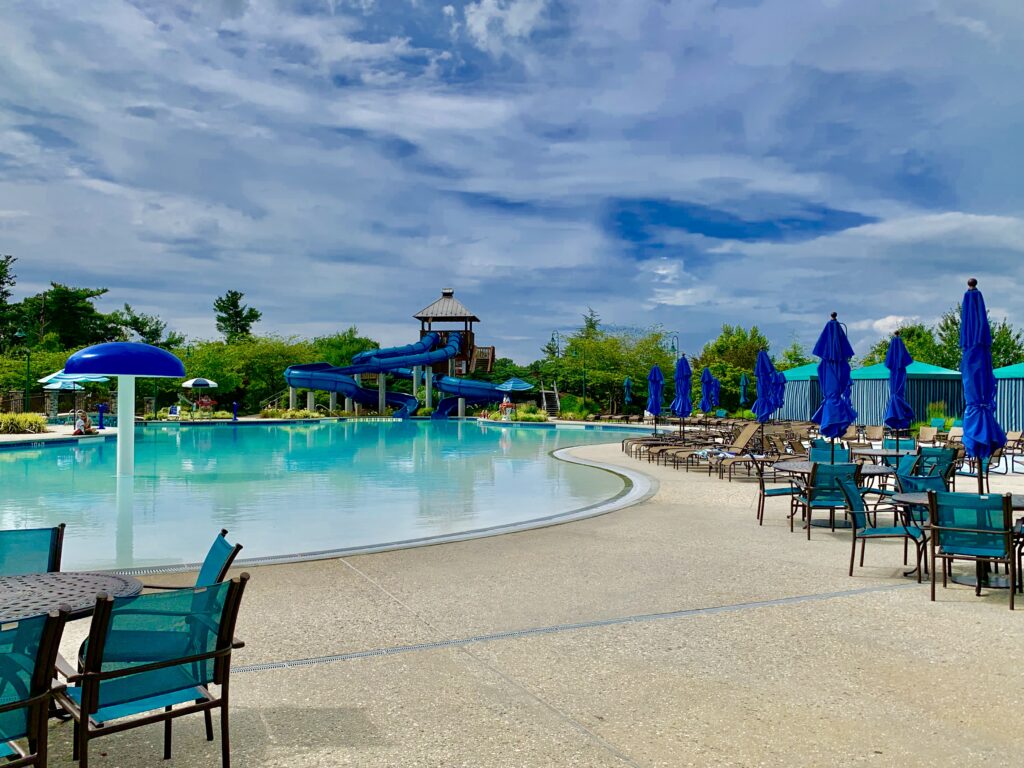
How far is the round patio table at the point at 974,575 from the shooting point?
5.68 m

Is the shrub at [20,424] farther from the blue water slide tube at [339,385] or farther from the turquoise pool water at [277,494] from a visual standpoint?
the blue water slide tube at [339,385]

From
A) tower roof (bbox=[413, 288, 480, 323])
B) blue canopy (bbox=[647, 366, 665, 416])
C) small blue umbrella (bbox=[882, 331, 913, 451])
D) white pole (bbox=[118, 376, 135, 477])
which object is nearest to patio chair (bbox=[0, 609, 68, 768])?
small blue umbrella (bbox=[882, 331, 913, 451])

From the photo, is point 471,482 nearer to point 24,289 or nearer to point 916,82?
point 916,82

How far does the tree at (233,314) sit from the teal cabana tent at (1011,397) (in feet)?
200

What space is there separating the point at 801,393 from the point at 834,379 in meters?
24.8

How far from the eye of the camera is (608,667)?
4.03 meters

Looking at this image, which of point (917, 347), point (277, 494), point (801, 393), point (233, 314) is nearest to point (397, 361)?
point (801, 393)

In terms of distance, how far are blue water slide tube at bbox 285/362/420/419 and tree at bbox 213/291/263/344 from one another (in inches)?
1203

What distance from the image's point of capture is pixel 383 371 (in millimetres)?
42719

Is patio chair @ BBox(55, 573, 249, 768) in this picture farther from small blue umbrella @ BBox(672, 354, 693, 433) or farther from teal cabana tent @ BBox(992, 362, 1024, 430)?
teal cabana tent @ BBox(992, 362, 1024, 430)

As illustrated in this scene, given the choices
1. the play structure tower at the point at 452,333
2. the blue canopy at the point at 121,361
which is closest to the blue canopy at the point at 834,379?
the blue canopy at the point at 121,361

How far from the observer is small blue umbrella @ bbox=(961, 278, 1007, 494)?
7391 millimetres

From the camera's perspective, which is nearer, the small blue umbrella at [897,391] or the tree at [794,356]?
the small blue umbrella at [897,391]

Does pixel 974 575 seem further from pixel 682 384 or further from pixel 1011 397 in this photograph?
pixel 1011 397
